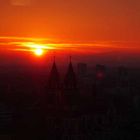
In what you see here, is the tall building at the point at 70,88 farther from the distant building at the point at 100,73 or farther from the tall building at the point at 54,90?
the distant building at the point at 100,73

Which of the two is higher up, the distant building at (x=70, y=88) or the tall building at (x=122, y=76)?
the tall building at (x=122, y=76)

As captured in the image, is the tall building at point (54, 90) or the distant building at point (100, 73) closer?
the tall building at point (54, 90)

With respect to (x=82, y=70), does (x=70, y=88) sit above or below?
below

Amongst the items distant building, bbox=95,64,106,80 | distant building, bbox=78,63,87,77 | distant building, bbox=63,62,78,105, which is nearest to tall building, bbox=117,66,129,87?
distant building, bbox=95,64,106,80

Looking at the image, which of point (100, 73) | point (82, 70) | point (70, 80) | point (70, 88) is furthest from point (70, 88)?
point (100, 73)

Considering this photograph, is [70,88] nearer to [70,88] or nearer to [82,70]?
[70,88]

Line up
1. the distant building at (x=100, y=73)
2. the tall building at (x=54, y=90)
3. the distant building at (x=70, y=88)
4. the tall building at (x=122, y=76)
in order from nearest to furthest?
the tall building at (x=54, y=90), the distant building at (x=70, y=88), the distant building at (x=100, y=73), the tall building at (x=122, y=76)

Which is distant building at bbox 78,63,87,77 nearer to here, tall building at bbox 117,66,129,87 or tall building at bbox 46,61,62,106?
tall building at bbox 117,66,129,87

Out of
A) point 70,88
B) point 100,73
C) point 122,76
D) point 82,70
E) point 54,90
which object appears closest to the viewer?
point 54,90

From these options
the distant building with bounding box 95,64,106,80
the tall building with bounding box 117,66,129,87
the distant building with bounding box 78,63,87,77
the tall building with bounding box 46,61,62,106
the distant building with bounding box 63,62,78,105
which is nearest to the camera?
the tall building with bounding box 46,61,62,106

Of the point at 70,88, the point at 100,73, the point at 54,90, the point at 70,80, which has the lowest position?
the point at 54,90

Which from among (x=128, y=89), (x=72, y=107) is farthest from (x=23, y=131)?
(x=128, y=89)

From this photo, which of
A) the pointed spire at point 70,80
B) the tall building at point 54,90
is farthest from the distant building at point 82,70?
the tall building at point 54,90
